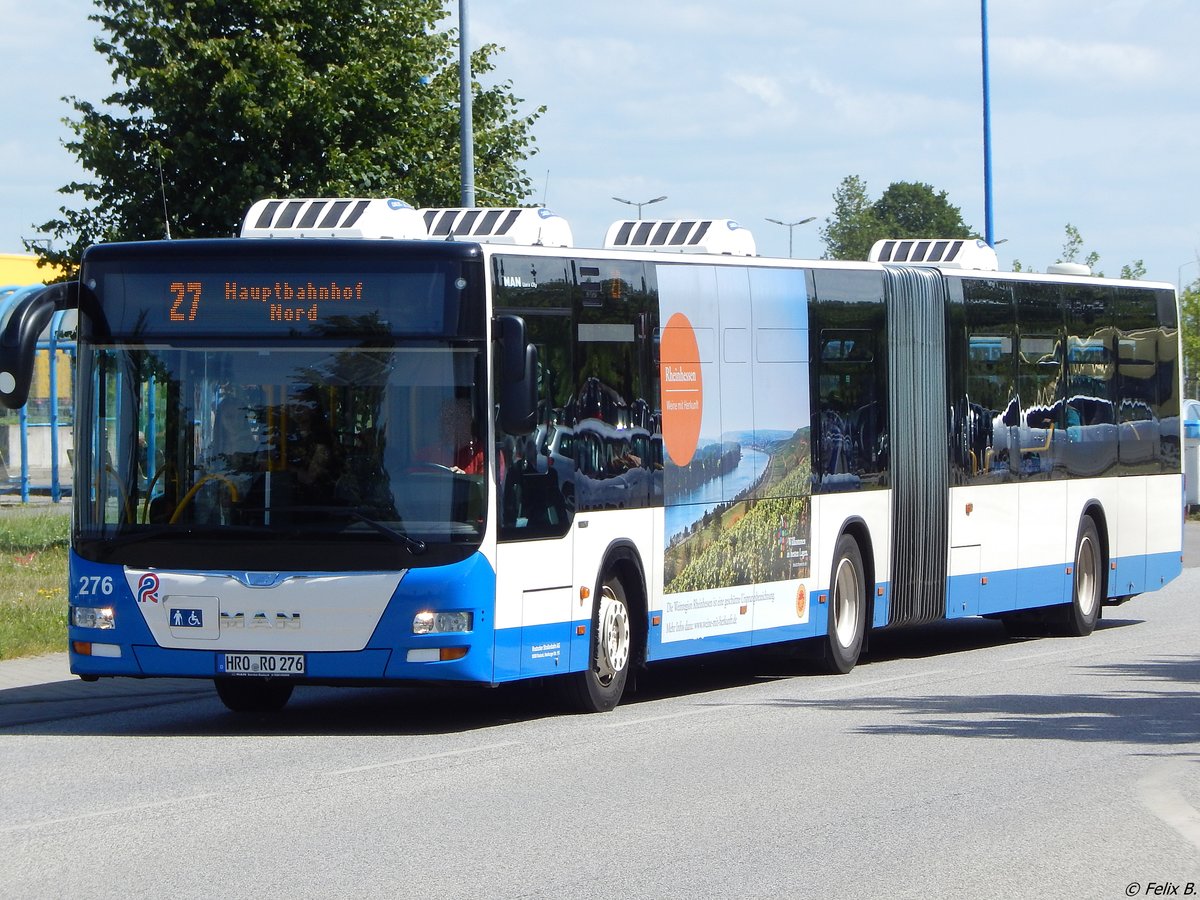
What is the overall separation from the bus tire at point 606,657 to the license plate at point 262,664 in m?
2.00

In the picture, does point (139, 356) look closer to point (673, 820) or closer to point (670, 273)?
point (670, 273)

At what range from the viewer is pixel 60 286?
1272 centimetres

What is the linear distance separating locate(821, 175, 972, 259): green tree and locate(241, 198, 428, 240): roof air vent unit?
110671mm

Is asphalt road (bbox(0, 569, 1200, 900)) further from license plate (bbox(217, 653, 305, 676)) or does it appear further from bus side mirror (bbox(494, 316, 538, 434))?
Result: bus side mirror (bbox(494, 316, 538, 434))

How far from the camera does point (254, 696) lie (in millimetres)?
14195

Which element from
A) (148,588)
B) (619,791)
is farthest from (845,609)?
(619,791)

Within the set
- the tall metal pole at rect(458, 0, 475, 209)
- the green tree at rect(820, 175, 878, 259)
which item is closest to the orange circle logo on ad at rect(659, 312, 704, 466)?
the tall metal pole at rect(458, 0, 475, 209)

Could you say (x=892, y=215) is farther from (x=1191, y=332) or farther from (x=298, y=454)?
(x=298, y=454)

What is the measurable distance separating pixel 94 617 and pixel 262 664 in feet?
3.63

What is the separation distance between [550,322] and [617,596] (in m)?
1.93

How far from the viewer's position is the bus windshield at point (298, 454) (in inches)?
487

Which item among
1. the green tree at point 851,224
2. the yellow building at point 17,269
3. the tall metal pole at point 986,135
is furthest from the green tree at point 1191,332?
the green tree at point 851,224

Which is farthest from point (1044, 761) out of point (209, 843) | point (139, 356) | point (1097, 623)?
point (1097, 623)

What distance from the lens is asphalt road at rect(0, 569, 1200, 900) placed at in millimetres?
8030
